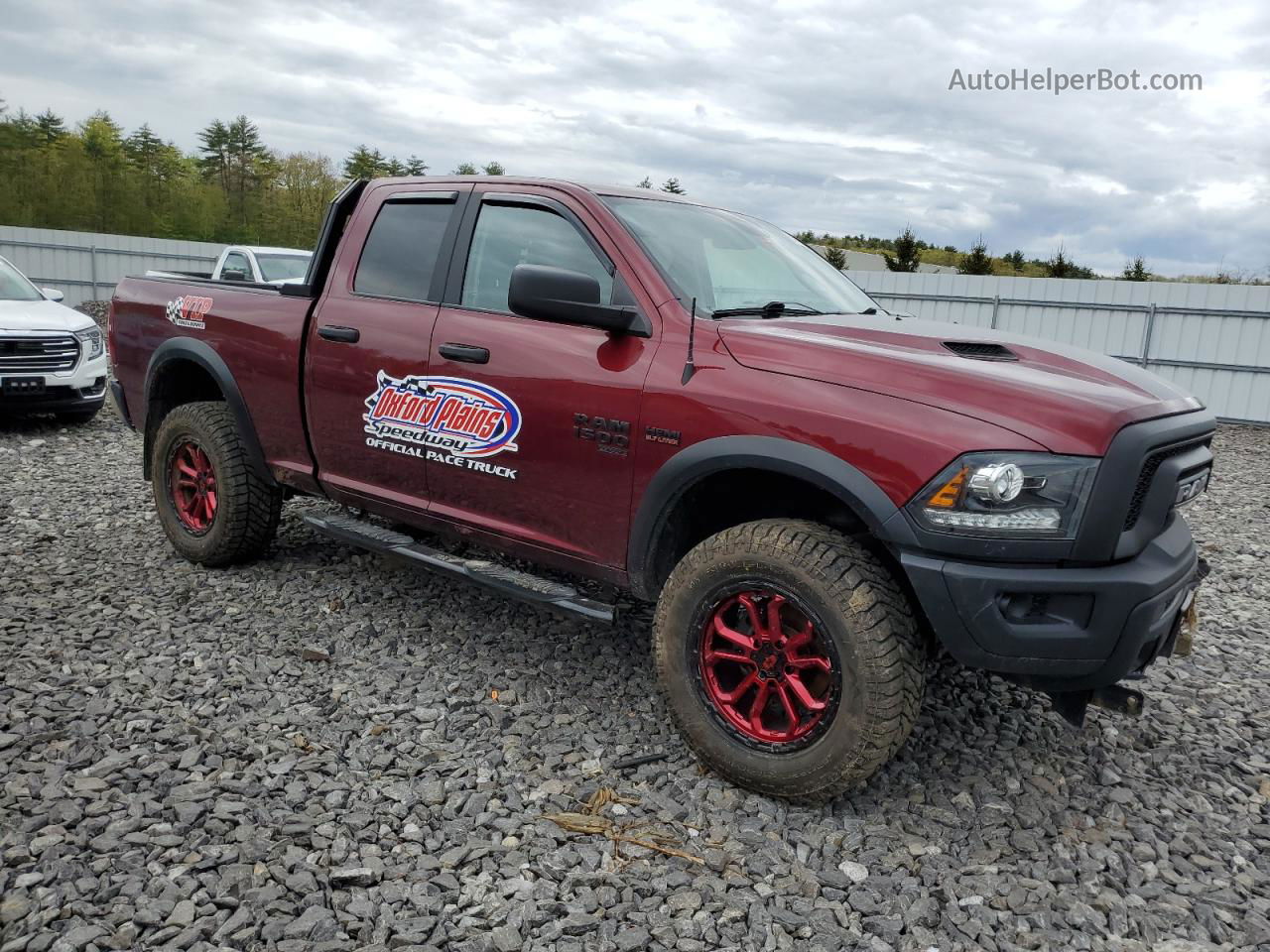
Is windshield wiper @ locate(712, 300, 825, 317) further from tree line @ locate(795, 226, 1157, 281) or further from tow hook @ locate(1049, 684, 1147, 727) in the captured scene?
tree line @ locate(795, 226, 1157, 281)

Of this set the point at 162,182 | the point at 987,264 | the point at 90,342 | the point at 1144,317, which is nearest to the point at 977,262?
the point at 987,264

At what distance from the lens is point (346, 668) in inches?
155

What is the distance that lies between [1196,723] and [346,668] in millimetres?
3469

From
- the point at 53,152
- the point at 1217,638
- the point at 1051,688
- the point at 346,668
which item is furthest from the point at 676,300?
the point at 53,152

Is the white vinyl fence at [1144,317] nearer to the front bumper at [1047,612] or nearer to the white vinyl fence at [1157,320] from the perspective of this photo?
the white vinyl fence at [1157,320]

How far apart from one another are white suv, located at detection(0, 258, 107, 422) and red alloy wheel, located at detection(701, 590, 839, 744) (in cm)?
809

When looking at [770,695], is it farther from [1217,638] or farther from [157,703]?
[1217,638]

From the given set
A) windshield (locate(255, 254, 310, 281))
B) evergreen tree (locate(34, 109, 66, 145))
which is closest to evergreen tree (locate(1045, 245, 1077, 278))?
windshield (locate(255, 254, 310, 281))

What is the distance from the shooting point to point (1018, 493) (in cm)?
252

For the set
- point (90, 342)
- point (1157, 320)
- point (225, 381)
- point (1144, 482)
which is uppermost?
point (1157, 320)

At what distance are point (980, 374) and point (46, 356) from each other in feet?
28.9

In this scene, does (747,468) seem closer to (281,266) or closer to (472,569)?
(472,569)

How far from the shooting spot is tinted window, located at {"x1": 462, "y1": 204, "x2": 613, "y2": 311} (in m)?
3.60

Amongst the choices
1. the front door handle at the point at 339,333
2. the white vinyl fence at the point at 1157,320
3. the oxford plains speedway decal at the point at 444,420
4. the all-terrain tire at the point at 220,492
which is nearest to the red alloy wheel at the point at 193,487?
the all-terrain tire at the point at 220,492
